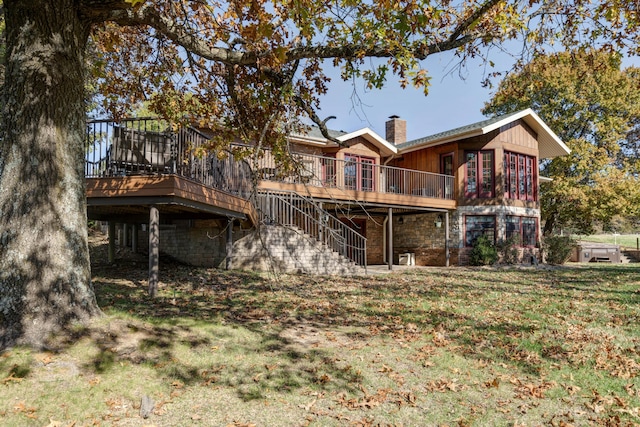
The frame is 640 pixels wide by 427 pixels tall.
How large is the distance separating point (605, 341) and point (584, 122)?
22.8 metres

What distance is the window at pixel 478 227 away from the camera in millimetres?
19266

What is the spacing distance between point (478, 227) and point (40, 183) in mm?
17761

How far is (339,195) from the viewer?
15383 millimetres

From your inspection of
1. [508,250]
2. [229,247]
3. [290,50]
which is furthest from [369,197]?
[290,50]

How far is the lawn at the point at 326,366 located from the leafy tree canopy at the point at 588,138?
690 inches

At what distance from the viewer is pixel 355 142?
19359 mm

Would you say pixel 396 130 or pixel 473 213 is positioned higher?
pixel 396 130

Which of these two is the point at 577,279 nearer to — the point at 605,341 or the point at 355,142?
the point at 605,341

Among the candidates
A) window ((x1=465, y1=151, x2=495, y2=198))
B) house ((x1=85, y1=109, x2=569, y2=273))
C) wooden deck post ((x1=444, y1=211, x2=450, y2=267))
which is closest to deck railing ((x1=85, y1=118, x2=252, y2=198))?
house ((x1=85, y1=109, x2=569, y2=273))

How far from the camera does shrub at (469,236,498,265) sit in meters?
18.2

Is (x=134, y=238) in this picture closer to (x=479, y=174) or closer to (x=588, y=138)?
(x=479, y=174)

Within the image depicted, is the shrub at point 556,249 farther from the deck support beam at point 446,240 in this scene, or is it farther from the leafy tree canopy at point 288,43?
the leafy tree canopy at point 288,43

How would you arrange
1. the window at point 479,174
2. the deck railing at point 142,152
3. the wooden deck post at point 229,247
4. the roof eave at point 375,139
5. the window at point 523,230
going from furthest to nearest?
the window at point 523,230, the window at point 479,174, the roof eave at point 375,139, the wooden deck post at point 229,247, the deck railing at point 142,152

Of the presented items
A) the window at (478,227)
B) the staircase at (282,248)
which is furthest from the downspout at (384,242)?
the staircase at (282,248)
